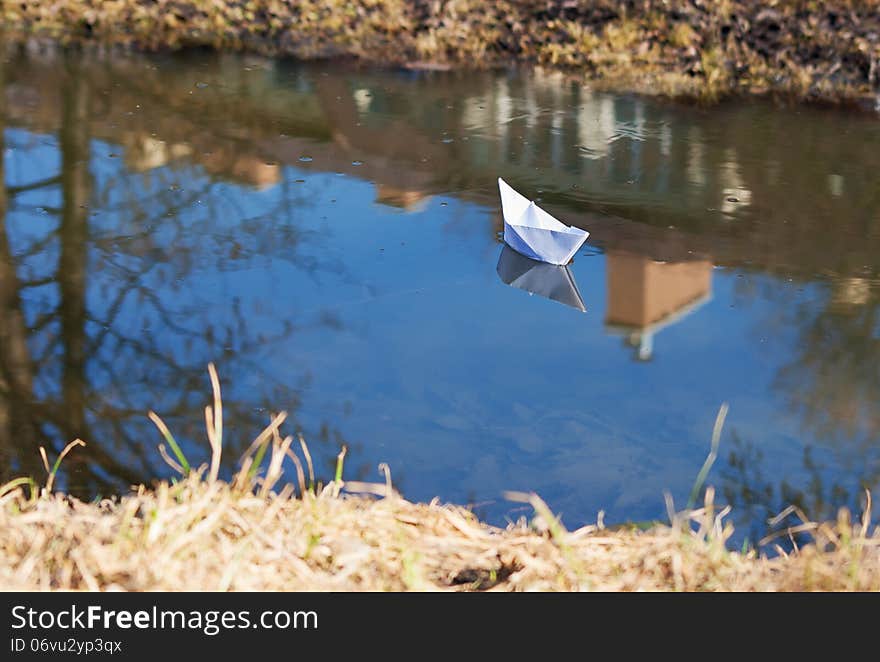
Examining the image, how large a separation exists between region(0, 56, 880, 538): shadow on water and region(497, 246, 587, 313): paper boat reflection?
15 millimetres

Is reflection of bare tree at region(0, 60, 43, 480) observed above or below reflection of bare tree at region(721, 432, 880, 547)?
above

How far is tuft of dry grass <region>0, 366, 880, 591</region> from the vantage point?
8.75 ft

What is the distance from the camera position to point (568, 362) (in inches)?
176

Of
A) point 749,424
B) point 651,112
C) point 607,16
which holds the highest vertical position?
point 607,16

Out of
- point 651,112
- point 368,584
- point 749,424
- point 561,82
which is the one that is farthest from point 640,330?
point 561,82

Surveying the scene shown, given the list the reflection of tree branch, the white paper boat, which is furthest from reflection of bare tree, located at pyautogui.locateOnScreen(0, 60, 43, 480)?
the white paper boat

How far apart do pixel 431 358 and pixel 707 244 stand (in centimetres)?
182

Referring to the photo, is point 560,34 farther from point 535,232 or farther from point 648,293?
point 648,293

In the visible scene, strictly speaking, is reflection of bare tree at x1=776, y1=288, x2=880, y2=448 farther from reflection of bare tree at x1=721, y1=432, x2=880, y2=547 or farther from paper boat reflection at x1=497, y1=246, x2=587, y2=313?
paper boat reflection at x1=497, y1=246, x2=587, y2=313

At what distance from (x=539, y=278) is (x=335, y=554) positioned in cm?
257

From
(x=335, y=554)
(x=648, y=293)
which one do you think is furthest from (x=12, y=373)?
(x=648, y=293)

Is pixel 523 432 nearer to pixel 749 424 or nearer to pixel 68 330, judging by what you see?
pixel 749 424

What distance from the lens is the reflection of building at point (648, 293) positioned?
15.5 ft

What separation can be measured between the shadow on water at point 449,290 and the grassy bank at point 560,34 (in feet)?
1.89
